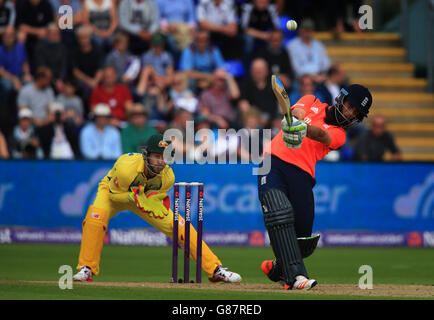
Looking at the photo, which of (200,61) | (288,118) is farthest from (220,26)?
(288,118)

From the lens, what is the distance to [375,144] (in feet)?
53.7

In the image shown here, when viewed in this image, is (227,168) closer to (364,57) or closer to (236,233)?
(236,233)

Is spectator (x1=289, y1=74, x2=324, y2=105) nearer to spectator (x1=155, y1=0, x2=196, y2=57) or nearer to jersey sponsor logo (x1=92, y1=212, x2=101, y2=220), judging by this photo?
spectator (x1=155, y1=0, x2=196, y2=57)

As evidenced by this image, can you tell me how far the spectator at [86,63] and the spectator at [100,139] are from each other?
1.16 m

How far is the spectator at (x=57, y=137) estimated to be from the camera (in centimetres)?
1567

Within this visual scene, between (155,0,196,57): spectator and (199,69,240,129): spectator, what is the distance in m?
1.16

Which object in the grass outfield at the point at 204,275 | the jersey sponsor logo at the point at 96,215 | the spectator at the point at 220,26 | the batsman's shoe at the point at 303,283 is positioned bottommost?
the grass outfield at the point at 204,275

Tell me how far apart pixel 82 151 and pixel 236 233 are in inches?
123

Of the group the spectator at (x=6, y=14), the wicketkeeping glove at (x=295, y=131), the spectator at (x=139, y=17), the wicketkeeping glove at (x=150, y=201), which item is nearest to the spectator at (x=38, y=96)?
the spectator at (x=6, y=14)

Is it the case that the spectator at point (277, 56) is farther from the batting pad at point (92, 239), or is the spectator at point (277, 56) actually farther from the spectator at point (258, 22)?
the batting pad at point (92, 239)

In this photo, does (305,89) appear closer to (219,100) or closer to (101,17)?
(219,100)

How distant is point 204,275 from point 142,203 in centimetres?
216

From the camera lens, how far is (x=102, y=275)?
35.6ft
